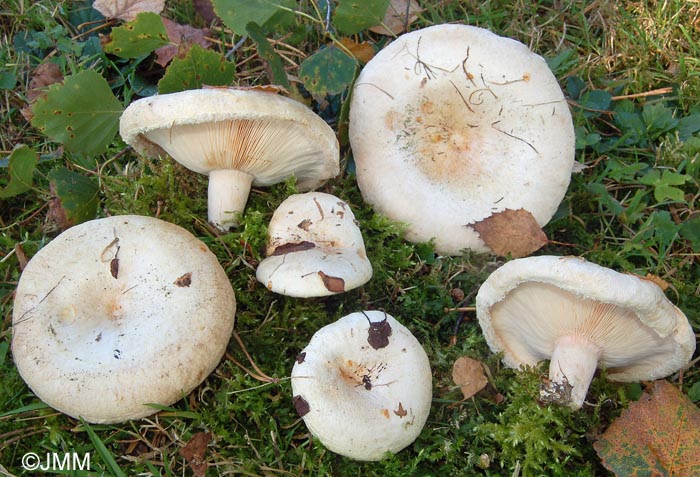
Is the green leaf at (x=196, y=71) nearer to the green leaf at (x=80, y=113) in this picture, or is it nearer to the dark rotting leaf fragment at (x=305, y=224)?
the green leaf at (x=80, y=113)

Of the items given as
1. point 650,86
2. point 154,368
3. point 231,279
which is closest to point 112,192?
point 231,279

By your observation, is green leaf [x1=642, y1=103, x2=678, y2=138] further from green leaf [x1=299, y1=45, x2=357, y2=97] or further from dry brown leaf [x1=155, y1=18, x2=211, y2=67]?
dry brown leaf [x1=155, y1=18, x2=211, y2=67]

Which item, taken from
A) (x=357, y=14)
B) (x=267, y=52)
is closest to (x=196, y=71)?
(x=267, y=52)

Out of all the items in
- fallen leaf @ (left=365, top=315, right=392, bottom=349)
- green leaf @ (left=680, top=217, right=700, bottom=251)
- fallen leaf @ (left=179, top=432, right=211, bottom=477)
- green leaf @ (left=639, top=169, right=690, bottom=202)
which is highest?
green leaf @ (left=639, top=169, right=690, bottom=202)

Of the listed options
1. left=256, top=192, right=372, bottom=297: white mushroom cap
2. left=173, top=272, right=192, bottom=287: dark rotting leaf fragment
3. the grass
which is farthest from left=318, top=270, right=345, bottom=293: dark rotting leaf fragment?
left=173, top=272, right=192, bottom=287: dark rotting leaf fragment

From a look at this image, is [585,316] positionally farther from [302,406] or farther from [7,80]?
[7,80]

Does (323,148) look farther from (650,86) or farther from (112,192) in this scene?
(650,86)
